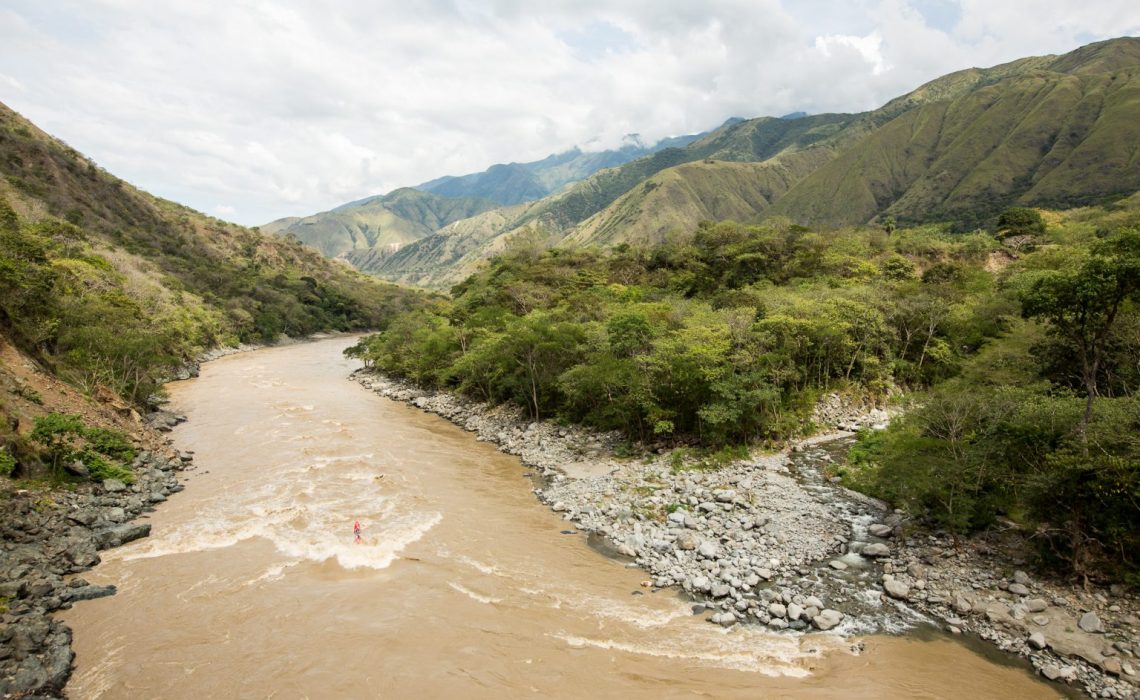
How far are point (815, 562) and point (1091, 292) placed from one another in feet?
31.4

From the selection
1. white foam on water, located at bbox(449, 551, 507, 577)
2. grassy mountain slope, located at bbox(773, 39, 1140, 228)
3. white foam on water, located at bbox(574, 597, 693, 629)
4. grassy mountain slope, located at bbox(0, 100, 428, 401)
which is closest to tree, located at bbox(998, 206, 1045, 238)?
white foam on water, located at bbox(574, 597, 693, 629)

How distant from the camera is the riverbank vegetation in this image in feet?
40.3

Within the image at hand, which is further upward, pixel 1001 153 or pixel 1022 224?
pixel 1001 153

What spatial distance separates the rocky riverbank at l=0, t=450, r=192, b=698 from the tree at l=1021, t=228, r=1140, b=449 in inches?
867

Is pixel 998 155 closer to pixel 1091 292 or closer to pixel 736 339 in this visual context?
pixel 736 339

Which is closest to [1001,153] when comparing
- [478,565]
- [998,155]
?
[998,155]

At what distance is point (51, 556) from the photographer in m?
13.9

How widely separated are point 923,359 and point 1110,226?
29.1 m

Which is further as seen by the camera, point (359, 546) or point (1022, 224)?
point (1022, 224)

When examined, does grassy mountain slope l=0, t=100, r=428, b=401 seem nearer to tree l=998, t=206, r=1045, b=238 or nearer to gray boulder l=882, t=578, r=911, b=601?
gray boulder l=882, t=578, r=911, b=601

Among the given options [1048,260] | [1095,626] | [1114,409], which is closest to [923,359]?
[1048,260]

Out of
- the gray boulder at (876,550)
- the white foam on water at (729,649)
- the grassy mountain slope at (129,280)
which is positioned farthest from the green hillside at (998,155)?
the white foam on water at (729,649)

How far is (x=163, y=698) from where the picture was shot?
980cm

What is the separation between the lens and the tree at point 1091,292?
1200 cm
